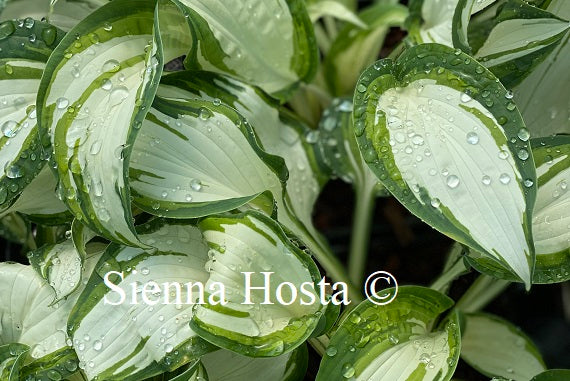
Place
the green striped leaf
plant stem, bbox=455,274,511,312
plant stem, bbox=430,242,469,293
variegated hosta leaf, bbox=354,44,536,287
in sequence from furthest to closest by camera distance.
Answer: plant stem, bbox=455,274,511,312
plant stem, bbox=430,242,469,293
the green striped leaf
variegated hosta leaf, bbox=354,44,536,287

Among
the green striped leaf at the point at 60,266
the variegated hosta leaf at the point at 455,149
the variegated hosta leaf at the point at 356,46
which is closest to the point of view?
the variegated hosta leaf at the point at 455,149

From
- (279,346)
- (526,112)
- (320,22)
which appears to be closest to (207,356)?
(279,346)

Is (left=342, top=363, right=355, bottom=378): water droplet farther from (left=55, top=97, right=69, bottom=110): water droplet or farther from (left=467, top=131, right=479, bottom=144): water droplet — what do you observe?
(left=55, top=97, right=69, bottom=110): water droplet

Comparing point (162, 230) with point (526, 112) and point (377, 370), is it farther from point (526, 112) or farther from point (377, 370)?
point (526, 112)

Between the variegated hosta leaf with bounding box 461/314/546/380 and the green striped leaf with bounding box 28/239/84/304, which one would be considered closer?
the green striped leaf with bounding box 28/239/84/304

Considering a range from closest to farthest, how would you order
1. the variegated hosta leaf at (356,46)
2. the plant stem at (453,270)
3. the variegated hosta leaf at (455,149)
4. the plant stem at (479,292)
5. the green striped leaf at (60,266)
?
1. the variegated hosta leaf at (455,149)
2. the green striped leaf at (60,266)
3. the plant stem at (453,270)
4. the plant stem at (479,292)
5. the variegated hosta leaf at (356,46)

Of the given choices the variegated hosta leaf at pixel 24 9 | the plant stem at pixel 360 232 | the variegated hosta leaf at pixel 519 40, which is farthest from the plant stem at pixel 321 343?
the variegated hosta leaf at pixel 24 9

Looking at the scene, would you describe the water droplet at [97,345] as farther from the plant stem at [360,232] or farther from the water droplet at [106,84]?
the plant stem at [360,232]

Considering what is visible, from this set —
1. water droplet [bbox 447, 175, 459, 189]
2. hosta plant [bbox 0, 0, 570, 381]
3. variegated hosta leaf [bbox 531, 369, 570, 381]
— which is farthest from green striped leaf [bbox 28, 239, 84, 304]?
variegated hosta leaf [bbox 531, 369, 570, 381]
